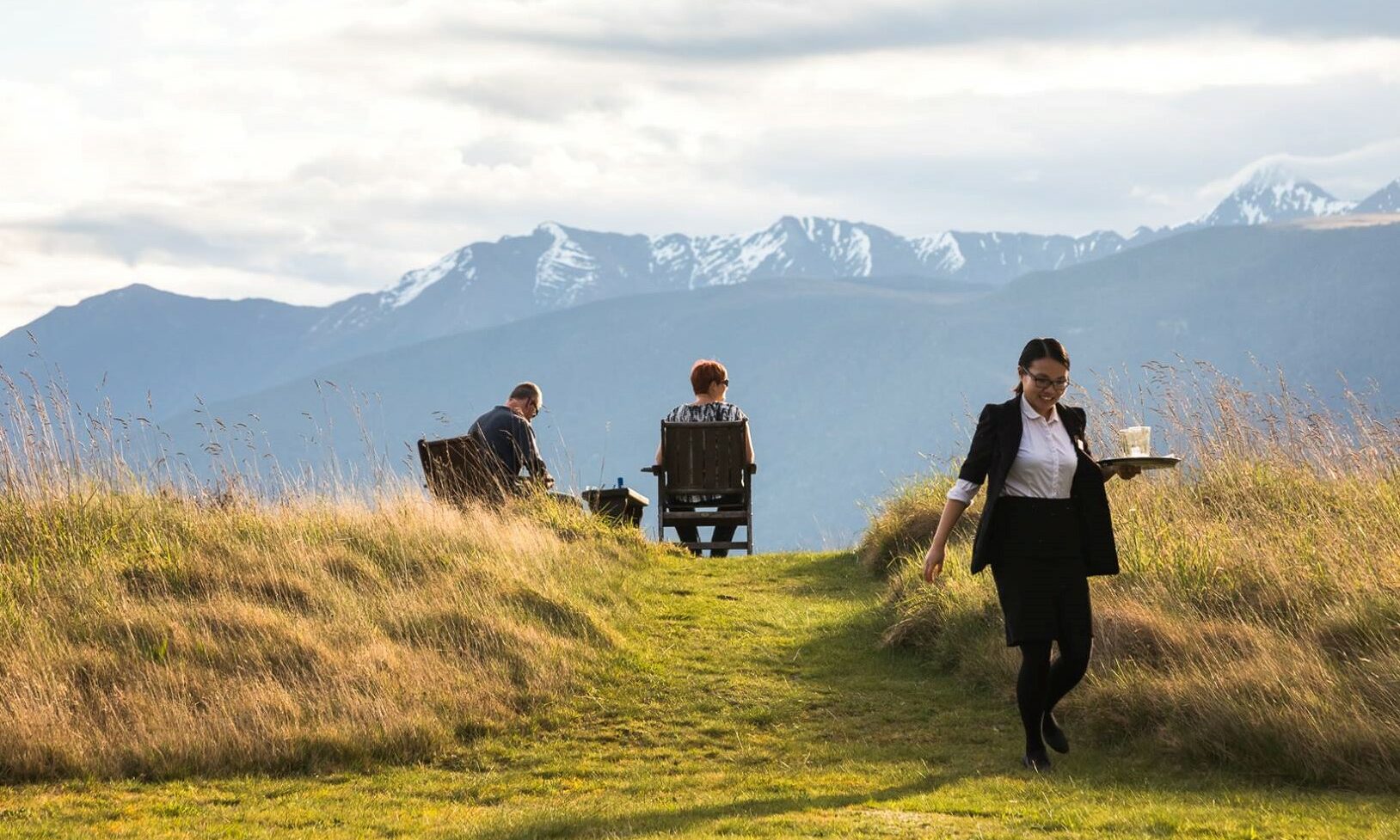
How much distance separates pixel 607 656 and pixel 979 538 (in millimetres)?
2860

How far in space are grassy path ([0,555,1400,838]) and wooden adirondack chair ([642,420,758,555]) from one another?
4.44 metres

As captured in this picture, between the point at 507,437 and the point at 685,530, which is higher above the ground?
the point at 507,437

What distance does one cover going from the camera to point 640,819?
18.1 feet

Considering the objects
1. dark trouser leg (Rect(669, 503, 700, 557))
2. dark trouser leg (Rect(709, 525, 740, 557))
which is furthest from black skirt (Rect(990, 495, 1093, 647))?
dark trouser leg (Rect(669, 503, 700, 557))

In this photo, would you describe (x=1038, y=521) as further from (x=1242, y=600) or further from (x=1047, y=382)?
(x=1242, y=600)

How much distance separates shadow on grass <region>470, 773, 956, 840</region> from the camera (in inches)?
210

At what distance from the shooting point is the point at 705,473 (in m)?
13.1

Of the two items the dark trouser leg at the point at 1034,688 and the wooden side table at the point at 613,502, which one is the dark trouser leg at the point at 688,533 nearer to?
the wooden side table at the point at 613,502

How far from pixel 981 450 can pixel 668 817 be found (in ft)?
6.17

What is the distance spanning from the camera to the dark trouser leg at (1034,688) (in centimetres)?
608

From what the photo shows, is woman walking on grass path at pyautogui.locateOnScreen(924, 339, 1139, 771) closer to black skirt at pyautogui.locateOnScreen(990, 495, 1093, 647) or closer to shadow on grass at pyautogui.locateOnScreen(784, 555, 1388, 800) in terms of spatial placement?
black skirt at pyautogui.locateOnScreen(990, 495, 1093, 647)

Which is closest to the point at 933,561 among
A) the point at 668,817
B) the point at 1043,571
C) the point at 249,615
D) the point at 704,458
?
the point at 1043,571

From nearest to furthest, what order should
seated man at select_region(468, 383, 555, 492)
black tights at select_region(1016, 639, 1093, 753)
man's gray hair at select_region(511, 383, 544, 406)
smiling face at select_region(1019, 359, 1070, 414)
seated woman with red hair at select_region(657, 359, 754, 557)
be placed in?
1. smiling face at select_region(1019, 359, 1070, 414)
2. black tights at select_region(1016, 639, 1093, 753)
3. seated man at select_region(468, 383, 555, 492)
4. man's gray hair at select_region(511, 383, 544, 406)
5. seated woman with red hair at select_region(657, 359, 754, 557)

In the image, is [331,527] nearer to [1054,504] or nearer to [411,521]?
[411,521]
